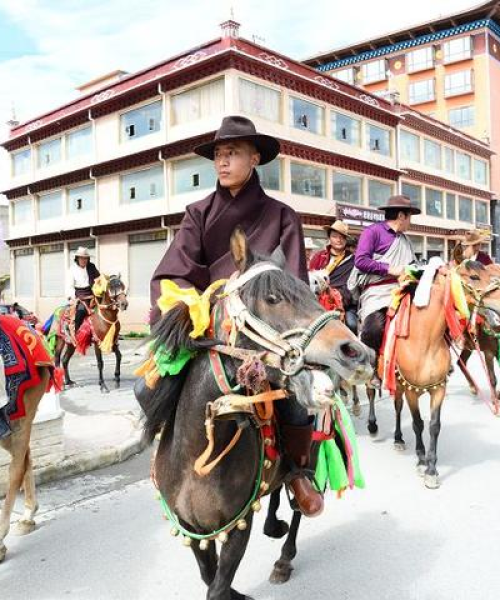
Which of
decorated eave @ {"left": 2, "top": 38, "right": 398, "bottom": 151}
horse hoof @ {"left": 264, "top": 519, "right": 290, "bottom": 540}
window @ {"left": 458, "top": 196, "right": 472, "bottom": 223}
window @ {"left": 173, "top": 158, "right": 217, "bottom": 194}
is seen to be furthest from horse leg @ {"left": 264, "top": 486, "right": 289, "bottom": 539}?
window @ {"left": 458, "top": 196, "right": 472, "bottom": 223}

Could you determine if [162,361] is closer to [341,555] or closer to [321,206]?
[341,555]

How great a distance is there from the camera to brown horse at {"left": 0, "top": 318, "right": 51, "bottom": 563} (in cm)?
398

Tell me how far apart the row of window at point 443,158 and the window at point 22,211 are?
857 inches

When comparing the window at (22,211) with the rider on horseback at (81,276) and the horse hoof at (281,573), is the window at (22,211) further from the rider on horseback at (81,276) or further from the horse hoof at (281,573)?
the horse hoof at (281,573)

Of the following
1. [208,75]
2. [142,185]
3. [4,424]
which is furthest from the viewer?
[142,185]

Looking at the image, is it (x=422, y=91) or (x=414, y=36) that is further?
(x=422, y=91)

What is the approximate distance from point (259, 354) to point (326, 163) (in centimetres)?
2364

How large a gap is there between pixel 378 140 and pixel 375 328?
2430 centimetres

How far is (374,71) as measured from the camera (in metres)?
42.1

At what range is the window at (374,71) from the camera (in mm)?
41656

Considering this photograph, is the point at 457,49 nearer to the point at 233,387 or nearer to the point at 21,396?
the point at 21,396

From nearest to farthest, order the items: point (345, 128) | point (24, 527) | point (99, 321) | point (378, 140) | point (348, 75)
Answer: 1. point (24, 527)
2. point (99, 321)
3. point (345, 128)
4. point (378, 140)
5. point (348, 75)

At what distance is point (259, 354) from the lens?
2119 millimetres

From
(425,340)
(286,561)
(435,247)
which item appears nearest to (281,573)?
(286,561)
